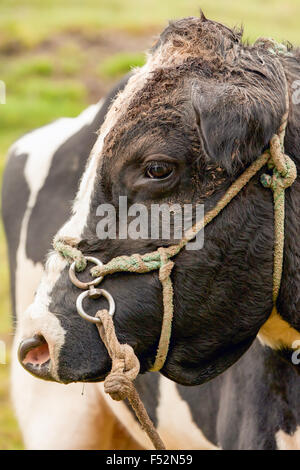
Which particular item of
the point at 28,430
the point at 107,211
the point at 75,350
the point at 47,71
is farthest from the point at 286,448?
the point at 47,71

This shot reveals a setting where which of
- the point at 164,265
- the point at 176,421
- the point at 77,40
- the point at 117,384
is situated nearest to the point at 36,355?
the point at 117,384

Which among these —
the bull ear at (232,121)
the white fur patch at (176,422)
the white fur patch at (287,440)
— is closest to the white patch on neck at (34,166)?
the white fur patch at (176,422)

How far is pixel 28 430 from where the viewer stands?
13.4ft

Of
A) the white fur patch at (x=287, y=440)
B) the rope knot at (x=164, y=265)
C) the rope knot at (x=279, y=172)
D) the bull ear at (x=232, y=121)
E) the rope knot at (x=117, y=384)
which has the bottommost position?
the white fur patch at (x=287, y=440)

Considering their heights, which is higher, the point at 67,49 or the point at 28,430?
the point at 67,49

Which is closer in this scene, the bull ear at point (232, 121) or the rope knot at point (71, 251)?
the bull ear at point (232, 121)

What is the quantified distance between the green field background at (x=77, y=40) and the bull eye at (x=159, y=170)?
831 centimetres

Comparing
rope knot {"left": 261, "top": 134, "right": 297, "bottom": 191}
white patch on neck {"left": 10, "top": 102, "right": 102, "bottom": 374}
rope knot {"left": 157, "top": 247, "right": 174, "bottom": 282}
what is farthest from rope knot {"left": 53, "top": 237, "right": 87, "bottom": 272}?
white patch on neck {"left": 10, "top": 102, "right": 102, "bottom": 374}

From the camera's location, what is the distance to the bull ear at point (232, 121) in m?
2.34

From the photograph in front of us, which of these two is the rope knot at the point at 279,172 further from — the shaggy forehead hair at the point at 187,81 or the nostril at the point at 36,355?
the nostril at the point at 36,355

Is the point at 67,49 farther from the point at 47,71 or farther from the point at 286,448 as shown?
the point at 286,448

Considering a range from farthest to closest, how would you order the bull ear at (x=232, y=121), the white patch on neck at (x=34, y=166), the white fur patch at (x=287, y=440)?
1. the white patch on neck at (x=34, y=166)
2. the white fur patch at (x=287, y=440)
3. the bull ear at (x=232, y=121)

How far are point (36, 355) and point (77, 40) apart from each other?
43.8 feet
